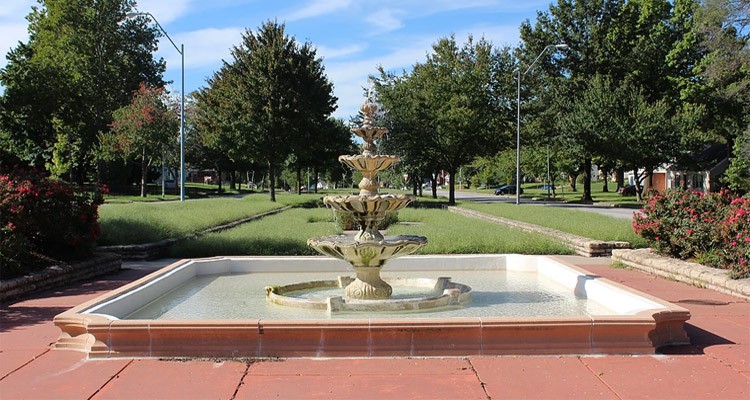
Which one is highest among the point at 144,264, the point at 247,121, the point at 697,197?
the point at 247,121

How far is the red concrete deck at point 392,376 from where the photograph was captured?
5312 mm

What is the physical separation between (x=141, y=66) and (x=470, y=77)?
33.4 meters

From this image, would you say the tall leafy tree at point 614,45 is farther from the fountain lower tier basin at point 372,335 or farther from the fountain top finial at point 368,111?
the fountain lower tier basin at point 372,335

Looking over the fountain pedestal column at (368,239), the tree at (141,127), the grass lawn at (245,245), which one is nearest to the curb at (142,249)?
the grass lawn at (245,245)

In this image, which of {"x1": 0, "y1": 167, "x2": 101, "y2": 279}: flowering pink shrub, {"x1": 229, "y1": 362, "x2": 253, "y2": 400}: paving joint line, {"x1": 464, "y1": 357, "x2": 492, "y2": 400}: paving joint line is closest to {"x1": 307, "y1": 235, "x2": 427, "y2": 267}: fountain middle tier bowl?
{"x1": 464, "y1": 357, "x2": 492, "y2": 400}: paving joint line

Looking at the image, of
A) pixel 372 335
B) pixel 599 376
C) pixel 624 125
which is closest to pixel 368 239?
pixel 372 335

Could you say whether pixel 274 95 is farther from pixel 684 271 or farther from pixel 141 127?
pixel 684 271

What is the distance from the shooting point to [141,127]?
4697cm

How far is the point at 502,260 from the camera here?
13.4 meters

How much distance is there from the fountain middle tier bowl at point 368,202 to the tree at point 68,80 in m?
37.8

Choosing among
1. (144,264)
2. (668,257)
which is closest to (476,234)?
(668,257)

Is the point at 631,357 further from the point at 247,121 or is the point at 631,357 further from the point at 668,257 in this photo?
the point at 247,121

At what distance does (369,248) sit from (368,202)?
2.08 ft

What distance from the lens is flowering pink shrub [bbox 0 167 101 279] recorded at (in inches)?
429
